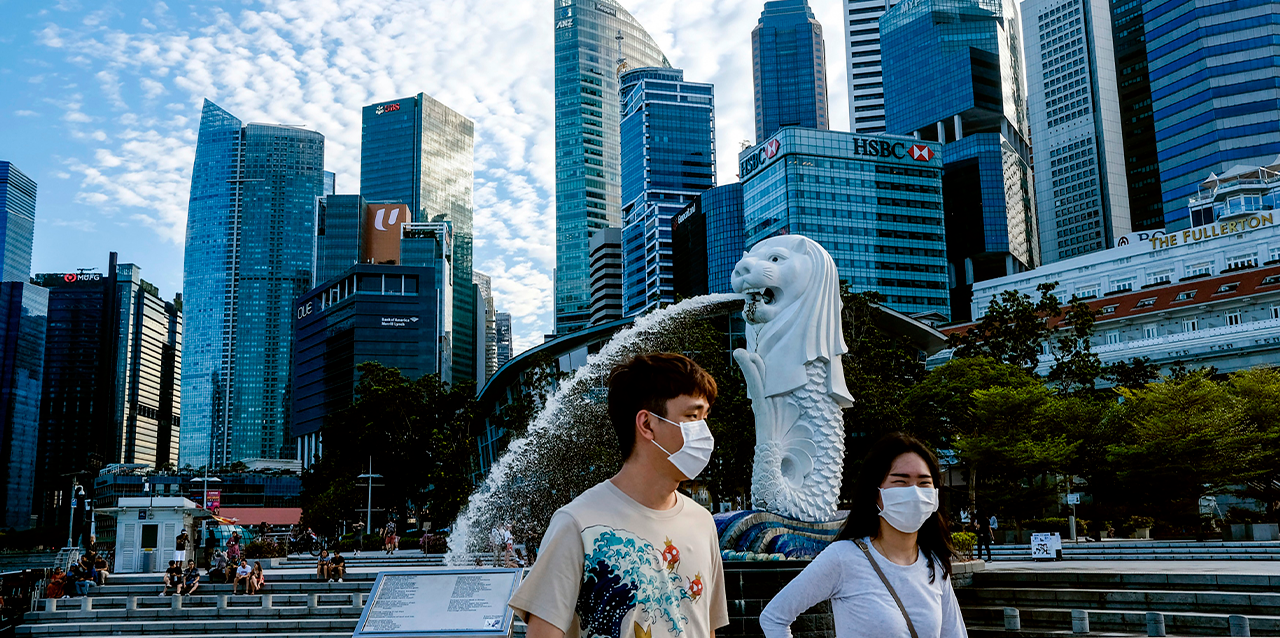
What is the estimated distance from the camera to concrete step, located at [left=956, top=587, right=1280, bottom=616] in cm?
1052

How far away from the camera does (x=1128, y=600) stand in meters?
11.6

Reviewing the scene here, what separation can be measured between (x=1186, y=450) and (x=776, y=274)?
21429 millimetres

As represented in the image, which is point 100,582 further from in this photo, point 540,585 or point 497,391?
point 497,391

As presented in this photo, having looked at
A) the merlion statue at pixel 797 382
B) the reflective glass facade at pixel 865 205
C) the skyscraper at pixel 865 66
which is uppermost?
the skyscraper at pixel 865 66

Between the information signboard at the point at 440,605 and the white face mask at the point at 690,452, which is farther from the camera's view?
the information signboard at the point at 440,605

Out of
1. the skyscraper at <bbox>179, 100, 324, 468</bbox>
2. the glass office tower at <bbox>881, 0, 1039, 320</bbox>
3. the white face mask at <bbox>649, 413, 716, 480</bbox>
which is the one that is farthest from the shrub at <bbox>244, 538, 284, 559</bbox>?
the skyscraper at <bbox>179, 100, 324, 468</bbox>

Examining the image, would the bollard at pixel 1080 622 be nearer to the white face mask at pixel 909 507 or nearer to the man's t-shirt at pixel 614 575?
the white face mask at pixel 909 507

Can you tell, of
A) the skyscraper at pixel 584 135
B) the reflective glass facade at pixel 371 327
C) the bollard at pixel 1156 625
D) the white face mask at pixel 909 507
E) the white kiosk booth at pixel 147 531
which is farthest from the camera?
the skyscraper at pixel 584 135

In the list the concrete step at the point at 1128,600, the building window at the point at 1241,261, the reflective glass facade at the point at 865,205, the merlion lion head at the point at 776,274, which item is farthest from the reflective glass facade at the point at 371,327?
the concrete step at the point at 1128,600

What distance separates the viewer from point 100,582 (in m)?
19.8

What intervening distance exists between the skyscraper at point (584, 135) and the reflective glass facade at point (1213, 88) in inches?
3901

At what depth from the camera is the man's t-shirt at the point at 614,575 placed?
3109 mm

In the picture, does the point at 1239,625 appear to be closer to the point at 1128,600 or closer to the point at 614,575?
the point at 1128,600

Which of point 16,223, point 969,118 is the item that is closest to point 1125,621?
point 969,118
